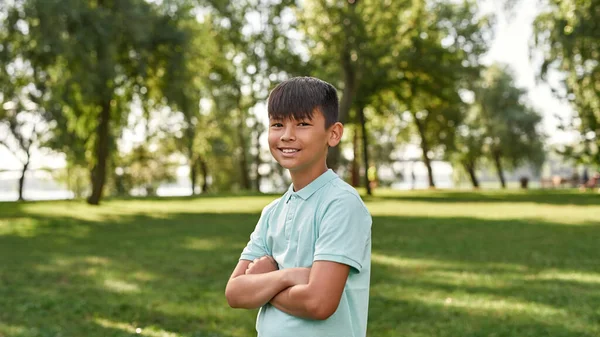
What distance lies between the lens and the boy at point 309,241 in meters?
2.19

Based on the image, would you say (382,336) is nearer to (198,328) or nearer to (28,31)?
(198,328)

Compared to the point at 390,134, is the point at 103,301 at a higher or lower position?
lower

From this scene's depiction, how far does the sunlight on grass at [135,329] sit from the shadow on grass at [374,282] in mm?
19

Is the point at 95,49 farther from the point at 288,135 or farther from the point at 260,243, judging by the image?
the point at 288,135

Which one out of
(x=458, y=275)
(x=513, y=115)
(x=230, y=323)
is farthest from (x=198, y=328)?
(x=513, y=115)

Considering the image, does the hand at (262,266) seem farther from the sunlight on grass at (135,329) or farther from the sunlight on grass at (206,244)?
the sunlight on grass at (206,244)

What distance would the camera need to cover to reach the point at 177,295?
26.8ft

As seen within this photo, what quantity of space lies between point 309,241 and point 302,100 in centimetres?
48

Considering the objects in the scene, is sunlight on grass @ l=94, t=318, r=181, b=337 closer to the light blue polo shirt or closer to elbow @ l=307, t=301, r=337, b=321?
the light blue polo shirt

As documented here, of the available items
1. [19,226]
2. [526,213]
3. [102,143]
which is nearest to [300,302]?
[19,226]

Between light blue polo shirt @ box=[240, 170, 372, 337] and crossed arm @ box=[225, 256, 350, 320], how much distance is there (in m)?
0.04

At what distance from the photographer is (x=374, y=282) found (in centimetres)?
888

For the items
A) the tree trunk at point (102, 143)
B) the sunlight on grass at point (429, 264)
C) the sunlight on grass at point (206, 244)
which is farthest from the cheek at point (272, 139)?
the tree trunk at point (102, 143)

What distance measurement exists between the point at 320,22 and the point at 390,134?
1528 inches
